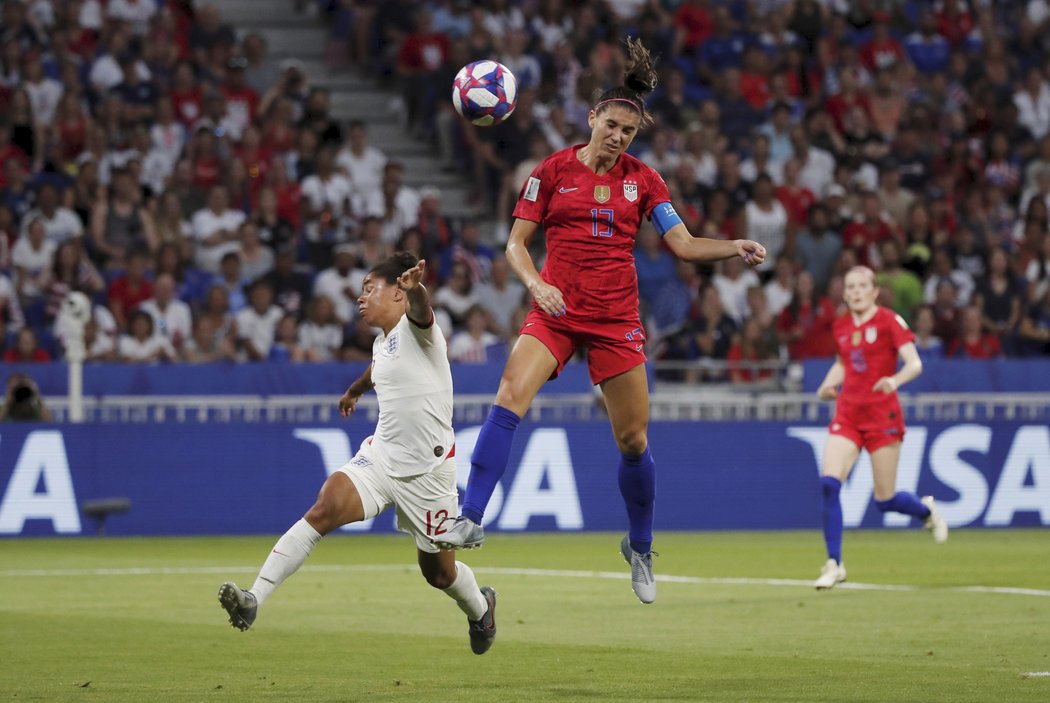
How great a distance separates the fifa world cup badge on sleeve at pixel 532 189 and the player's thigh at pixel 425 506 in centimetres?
176

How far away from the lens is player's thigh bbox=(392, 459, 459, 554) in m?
9.47

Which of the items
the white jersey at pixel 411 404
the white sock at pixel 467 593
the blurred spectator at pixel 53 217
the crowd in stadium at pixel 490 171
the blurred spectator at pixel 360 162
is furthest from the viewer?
the blurred spectator at pixel 360 162

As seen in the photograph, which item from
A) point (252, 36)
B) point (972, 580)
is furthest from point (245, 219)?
point (972, 580)

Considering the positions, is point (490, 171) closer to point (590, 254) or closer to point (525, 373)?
point (590, 254)

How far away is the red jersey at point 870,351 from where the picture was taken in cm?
1480

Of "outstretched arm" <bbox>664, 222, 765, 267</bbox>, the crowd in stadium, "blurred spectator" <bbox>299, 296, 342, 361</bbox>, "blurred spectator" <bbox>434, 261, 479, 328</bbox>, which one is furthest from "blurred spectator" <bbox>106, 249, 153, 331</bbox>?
"outstretched arm" <bbox>664, 222, 765, 267</bbox>

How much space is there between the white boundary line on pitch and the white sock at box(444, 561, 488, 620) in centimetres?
493

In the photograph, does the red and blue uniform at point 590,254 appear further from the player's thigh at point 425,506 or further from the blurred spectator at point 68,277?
the blurred spectator at point 68,277

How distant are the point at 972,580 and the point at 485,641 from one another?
6.13 meters

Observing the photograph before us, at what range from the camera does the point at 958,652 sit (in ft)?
33.4

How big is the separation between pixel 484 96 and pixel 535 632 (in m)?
3.43

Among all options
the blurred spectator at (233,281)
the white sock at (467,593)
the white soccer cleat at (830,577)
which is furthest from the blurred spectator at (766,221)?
the white sock at (467,593)

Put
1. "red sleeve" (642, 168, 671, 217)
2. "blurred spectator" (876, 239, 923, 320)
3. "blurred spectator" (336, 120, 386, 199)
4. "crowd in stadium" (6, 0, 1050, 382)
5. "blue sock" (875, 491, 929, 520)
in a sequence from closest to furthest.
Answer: "red sleeve" (642, 168, 671, 217)
"blue sock" (875, 491, 929, 520)
"crowd in stadium" (6, 0, 1050, 382)
"blurred spectator" (876, 239, 923, 320)
"blurred spectator" (336, 120, 386, 199)

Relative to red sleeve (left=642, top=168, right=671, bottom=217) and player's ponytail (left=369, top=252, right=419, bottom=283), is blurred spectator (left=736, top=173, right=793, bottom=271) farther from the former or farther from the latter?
player's ponytail (left=369, top=252, right=419, bottom=283)
